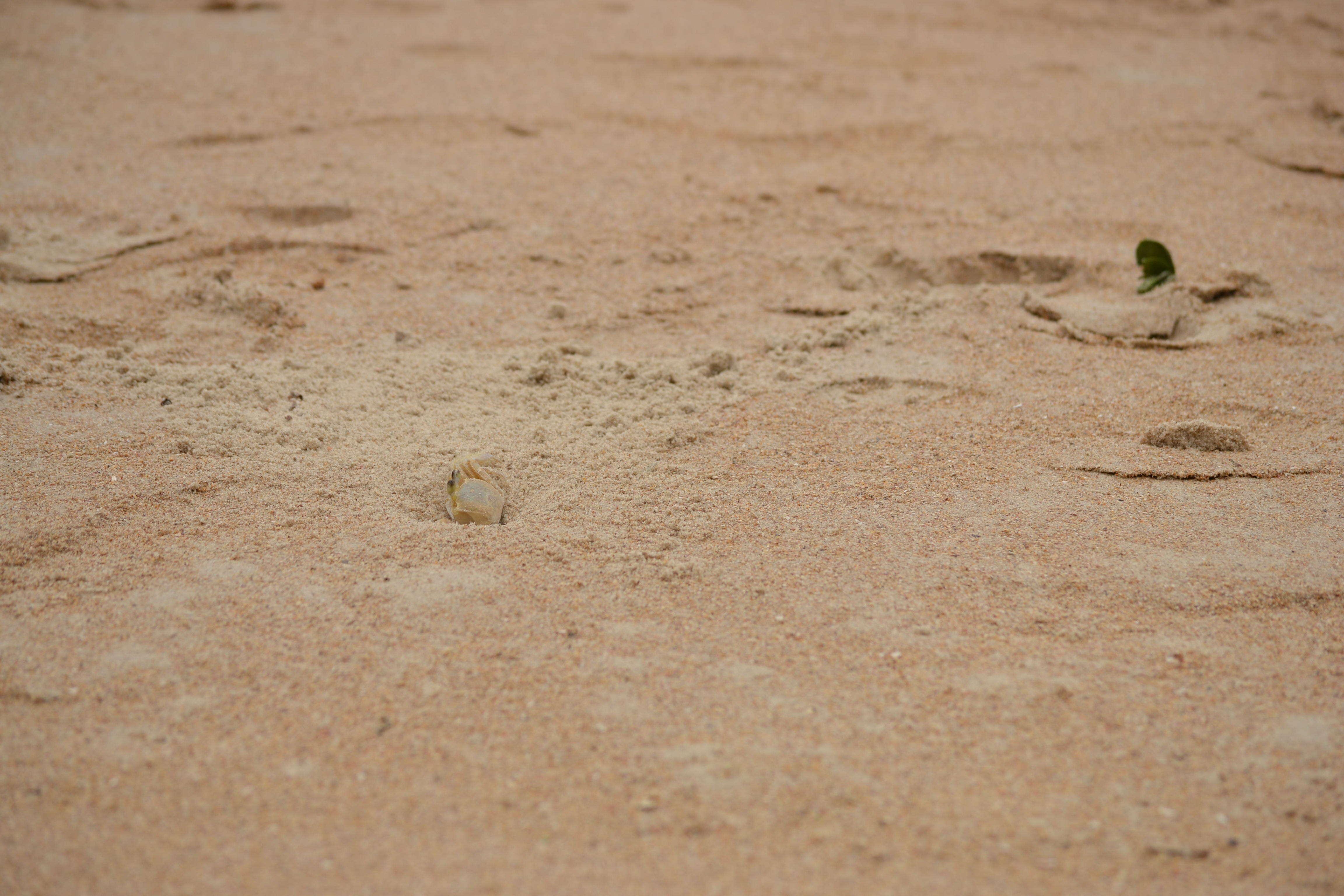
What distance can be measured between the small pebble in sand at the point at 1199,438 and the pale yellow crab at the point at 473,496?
1429 mm

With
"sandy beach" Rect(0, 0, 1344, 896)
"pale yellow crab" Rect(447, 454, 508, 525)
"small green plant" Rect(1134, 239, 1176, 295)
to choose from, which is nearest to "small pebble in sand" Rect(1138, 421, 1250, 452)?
"sandy beach" Rect(0, 0, 1344, 896)

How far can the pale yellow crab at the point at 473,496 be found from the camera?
2010mm

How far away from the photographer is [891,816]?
1.40 meters

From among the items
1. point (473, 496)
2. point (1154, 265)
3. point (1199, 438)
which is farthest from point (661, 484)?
point (1154, 265)

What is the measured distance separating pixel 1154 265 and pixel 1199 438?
2.78 feet

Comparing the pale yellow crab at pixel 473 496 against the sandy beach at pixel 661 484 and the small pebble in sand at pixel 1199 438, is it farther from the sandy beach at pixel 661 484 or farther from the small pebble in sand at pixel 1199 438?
the small pebble in sand at pixel 1199 438

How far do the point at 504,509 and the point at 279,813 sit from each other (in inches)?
31.3

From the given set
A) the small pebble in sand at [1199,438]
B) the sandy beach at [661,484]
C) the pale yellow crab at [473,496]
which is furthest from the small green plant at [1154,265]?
the pale yellow crab at [473,496]

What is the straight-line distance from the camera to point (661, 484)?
2131 mm

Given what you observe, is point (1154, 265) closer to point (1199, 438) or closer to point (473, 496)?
point (1199, 438)

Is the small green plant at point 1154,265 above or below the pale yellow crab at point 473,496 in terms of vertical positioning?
above

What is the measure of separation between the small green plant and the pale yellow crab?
6.31 ft

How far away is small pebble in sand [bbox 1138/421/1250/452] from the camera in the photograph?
7.34 feet

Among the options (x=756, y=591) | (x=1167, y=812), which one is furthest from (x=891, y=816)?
(x=756, y=591)
